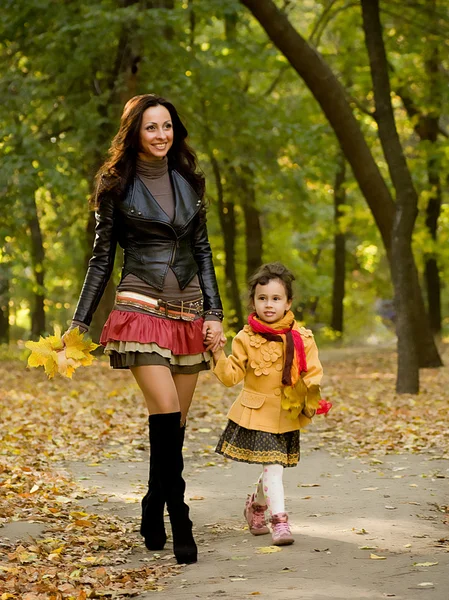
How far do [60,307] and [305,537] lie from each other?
2816 centimetres

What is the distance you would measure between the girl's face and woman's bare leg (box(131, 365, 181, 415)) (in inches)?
29.6

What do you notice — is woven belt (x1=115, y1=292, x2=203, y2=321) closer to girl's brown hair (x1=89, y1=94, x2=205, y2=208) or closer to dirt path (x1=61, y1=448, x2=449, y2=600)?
girl's brown hair (x1=89, y1=94, x2=205, y2=208)

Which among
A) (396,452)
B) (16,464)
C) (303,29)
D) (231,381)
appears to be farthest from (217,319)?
(303,29)

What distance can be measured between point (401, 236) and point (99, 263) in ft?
31.1

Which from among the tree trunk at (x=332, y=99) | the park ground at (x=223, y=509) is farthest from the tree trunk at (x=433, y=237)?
the park ground at (x=223, y=509)

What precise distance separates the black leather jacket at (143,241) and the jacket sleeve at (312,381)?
2.06 feet

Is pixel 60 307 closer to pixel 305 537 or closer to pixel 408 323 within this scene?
pixel 408 323

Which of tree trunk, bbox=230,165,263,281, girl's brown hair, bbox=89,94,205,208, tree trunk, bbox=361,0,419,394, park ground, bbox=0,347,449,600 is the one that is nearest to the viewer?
park ground, bbox=0,347,449,600

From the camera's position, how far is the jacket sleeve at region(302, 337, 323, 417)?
221 inches

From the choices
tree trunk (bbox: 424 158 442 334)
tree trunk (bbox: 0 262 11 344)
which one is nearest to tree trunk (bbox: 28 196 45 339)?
tree trunk (bbox: 0 262 11 344)

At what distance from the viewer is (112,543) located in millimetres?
5750

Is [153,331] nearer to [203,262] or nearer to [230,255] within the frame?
[203,262]

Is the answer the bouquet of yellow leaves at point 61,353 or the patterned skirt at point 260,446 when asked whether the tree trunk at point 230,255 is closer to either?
the patterned skirt at point 260,446

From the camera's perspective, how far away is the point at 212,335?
5.48m
